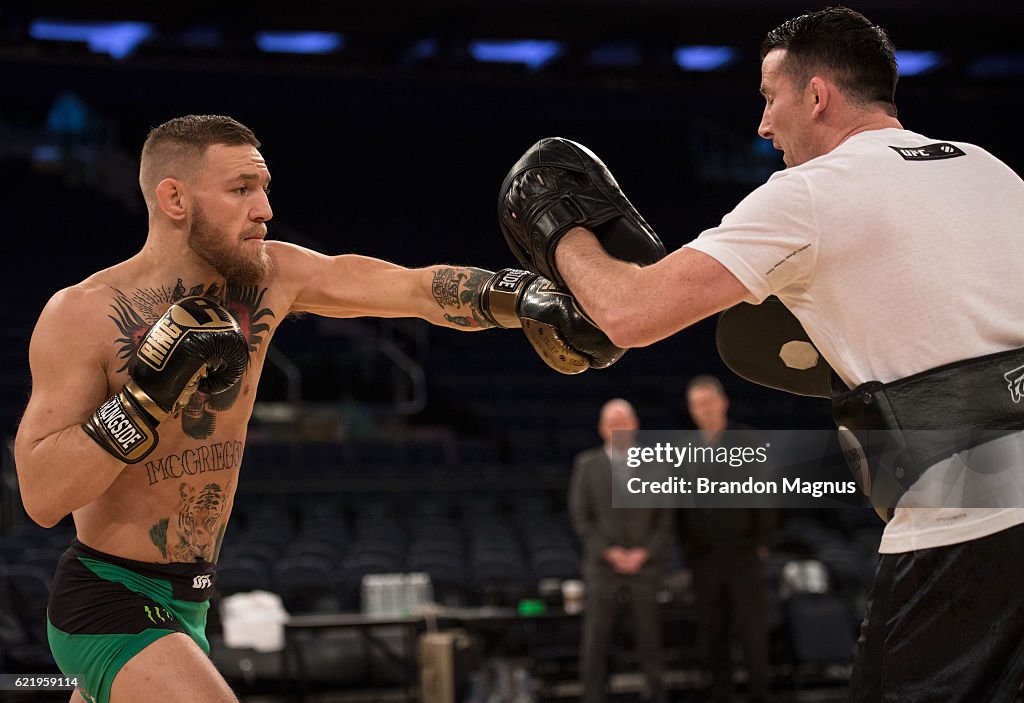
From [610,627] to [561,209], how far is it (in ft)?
16.2

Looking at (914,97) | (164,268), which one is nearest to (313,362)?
(914,97)

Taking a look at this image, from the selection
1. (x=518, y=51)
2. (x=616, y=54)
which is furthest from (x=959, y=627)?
(x=518, y=51)

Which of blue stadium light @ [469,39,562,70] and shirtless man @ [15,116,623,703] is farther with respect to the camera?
blue stadium light @ [469,39,562,70]

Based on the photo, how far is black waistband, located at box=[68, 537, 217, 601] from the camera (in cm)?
258

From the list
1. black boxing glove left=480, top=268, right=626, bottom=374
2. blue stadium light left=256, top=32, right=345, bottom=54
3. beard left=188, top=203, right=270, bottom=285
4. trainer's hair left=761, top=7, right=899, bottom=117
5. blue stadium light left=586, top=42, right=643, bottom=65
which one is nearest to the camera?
trainer's hair left=761, top=7, right=899, bottom=117

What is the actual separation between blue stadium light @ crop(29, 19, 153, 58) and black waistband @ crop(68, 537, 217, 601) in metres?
12.4

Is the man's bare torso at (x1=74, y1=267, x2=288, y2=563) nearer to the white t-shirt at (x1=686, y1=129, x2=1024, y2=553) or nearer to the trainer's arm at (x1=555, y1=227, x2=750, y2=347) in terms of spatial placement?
the trainer's arm at (x1=555, y1=227, x2=750, y2=347)

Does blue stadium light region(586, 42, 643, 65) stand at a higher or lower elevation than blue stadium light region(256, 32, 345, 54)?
lower

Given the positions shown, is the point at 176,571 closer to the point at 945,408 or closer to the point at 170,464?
the point at 170,464

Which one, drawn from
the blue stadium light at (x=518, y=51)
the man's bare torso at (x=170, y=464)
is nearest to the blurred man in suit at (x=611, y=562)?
the man's bare torso at (x=170, y=464)

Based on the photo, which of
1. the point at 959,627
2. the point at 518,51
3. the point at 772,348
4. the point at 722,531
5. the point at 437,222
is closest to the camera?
the point at 959,627

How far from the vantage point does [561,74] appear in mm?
15078

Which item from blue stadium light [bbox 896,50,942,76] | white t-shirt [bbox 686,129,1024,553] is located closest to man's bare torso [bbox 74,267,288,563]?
white t-shirt [bbox 686,129,1024,553]

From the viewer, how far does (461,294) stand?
2947 mm
